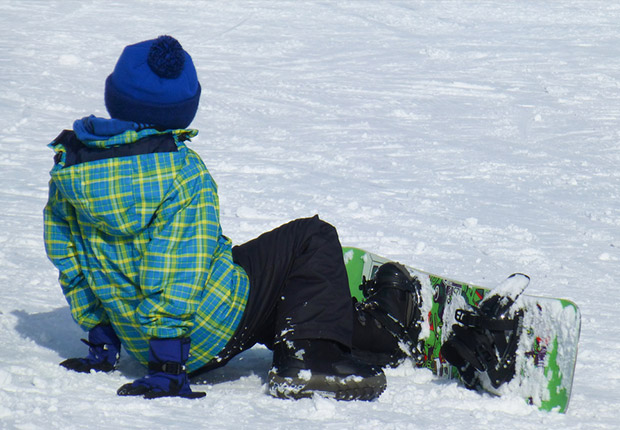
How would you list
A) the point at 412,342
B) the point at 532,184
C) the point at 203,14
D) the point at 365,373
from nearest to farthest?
the point at 365,373
the point at 412,342
the point at 532,184
the point at 203,14

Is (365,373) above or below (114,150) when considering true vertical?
below

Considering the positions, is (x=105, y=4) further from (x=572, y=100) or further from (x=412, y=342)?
(x=412, y=342)

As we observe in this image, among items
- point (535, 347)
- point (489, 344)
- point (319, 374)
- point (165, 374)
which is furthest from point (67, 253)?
point (535, 347)

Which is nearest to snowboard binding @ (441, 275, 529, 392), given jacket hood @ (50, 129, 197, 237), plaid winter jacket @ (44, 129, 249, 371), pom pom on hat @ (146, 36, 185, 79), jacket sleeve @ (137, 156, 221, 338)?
plaid winter jacket @ (44, 129, 249, 371)

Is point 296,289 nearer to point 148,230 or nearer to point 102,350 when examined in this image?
point 148,230

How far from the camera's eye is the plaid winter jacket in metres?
2.25

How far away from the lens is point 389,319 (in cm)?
286

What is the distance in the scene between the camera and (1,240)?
13.0 ft

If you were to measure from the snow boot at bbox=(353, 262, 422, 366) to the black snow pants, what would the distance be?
0.92 ft

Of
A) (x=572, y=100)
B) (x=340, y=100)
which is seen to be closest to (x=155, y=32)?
(x=340, y=100)

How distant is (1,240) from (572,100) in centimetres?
617

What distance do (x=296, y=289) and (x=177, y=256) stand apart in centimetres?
42

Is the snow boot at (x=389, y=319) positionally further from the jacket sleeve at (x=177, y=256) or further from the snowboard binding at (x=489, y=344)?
the jacket sleeve at (x=177, y=256)

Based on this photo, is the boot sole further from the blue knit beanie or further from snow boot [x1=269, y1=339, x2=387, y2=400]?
the blue knit beanie
